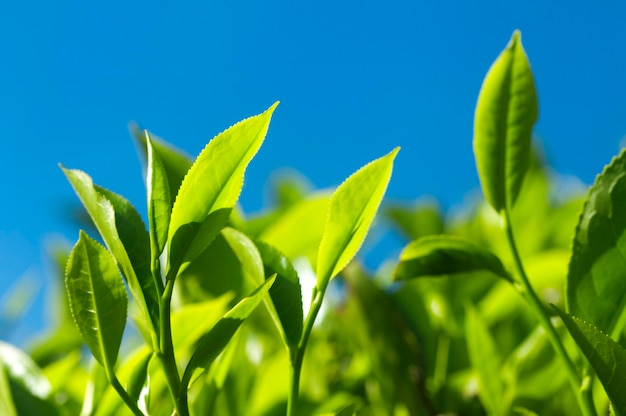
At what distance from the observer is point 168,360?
0.49 metres

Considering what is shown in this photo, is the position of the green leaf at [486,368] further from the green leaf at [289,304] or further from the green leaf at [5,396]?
the green leaf at [5,396]

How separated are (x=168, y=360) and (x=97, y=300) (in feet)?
0.26

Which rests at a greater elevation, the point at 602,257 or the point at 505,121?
the point at 505,121

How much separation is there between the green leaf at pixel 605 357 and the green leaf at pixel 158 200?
0.95 feet

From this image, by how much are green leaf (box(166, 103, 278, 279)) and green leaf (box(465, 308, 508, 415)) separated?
42 cm

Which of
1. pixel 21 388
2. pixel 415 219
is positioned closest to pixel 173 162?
pixel 21 388

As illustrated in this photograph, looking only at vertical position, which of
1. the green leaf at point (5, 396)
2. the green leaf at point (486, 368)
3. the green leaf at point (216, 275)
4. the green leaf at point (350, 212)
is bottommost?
the green leaf at point (486, 368)

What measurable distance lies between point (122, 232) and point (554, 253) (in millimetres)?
790

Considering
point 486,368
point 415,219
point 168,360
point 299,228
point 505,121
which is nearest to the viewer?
point 168,360

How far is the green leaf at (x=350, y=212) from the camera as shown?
0.57 metres

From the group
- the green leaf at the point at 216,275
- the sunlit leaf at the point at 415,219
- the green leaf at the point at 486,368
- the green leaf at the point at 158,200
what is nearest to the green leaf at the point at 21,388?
the green leaf at the point at 216,275

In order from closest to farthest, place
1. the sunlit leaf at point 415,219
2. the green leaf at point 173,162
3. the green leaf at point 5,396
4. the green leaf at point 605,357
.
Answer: the green leaf at point 605,357
the green leaf at point 5,396
the green leaf at point 173,162
the sunlit leaf at point 415,219

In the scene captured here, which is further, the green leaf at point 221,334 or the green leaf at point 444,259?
the green leaf at point 444,259

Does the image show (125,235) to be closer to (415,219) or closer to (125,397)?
(125,397)
